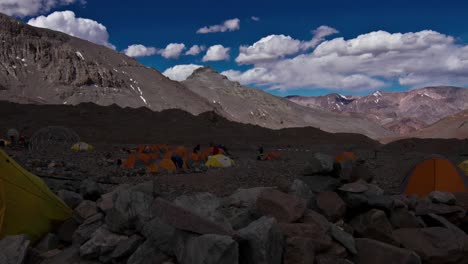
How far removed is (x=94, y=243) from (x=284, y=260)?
2259 mm

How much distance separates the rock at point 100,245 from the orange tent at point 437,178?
23.4 feet

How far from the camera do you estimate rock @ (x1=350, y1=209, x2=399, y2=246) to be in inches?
196

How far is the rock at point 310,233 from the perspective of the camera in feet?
14.5

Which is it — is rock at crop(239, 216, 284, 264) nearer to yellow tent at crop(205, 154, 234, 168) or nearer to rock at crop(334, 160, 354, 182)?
rock at crop(334, 160, 354, 182)

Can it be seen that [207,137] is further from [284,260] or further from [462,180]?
[284,260]

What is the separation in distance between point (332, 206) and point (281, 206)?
38.5 inches

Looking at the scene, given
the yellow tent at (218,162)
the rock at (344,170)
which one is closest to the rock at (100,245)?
the rock at (344,170)

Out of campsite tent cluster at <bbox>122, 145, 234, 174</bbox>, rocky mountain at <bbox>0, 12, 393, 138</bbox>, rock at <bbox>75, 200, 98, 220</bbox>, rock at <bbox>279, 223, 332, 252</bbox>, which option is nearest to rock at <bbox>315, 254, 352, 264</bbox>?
rock at <bbox>279, 223, 332, 252</bbox>

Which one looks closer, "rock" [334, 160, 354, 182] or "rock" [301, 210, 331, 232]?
"rock" [301, 210, 331, 232]

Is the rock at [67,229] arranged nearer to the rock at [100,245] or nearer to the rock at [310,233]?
the rock at [100,245]

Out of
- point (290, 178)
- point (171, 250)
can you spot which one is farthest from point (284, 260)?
point (290, 178)

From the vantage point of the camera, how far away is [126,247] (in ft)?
15.3

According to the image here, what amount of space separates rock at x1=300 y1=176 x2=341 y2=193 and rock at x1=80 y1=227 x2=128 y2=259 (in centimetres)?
280

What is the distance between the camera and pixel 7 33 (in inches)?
2972
